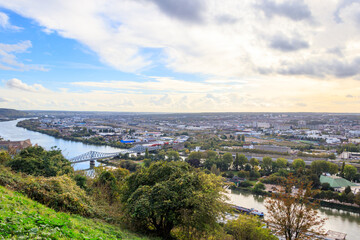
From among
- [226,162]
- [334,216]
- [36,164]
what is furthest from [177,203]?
[226,162]

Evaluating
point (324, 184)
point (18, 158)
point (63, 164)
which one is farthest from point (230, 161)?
point (18, 158)

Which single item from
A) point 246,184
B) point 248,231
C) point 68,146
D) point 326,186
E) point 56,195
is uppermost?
point 56,195

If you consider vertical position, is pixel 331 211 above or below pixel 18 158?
below

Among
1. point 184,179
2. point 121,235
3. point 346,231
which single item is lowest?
point 346,231

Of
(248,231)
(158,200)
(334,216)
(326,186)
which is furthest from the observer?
(326,186)

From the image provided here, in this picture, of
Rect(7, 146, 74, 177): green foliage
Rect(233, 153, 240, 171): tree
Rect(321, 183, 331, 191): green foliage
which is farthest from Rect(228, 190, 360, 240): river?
Rect(7, 146, 74, 177): green foliage

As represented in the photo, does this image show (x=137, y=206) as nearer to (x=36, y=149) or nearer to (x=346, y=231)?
(x=36, y=149)

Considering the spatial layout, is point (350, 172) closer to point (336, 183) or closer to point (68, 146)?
point (336, 183)

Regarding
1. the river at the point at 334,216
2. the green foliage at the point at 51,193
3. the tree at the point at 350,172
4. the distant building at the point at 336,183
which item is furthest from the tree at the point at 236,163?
the green foliage at the point at 51,193

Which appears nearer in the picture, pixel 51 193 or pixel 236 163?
pixel 51 193
